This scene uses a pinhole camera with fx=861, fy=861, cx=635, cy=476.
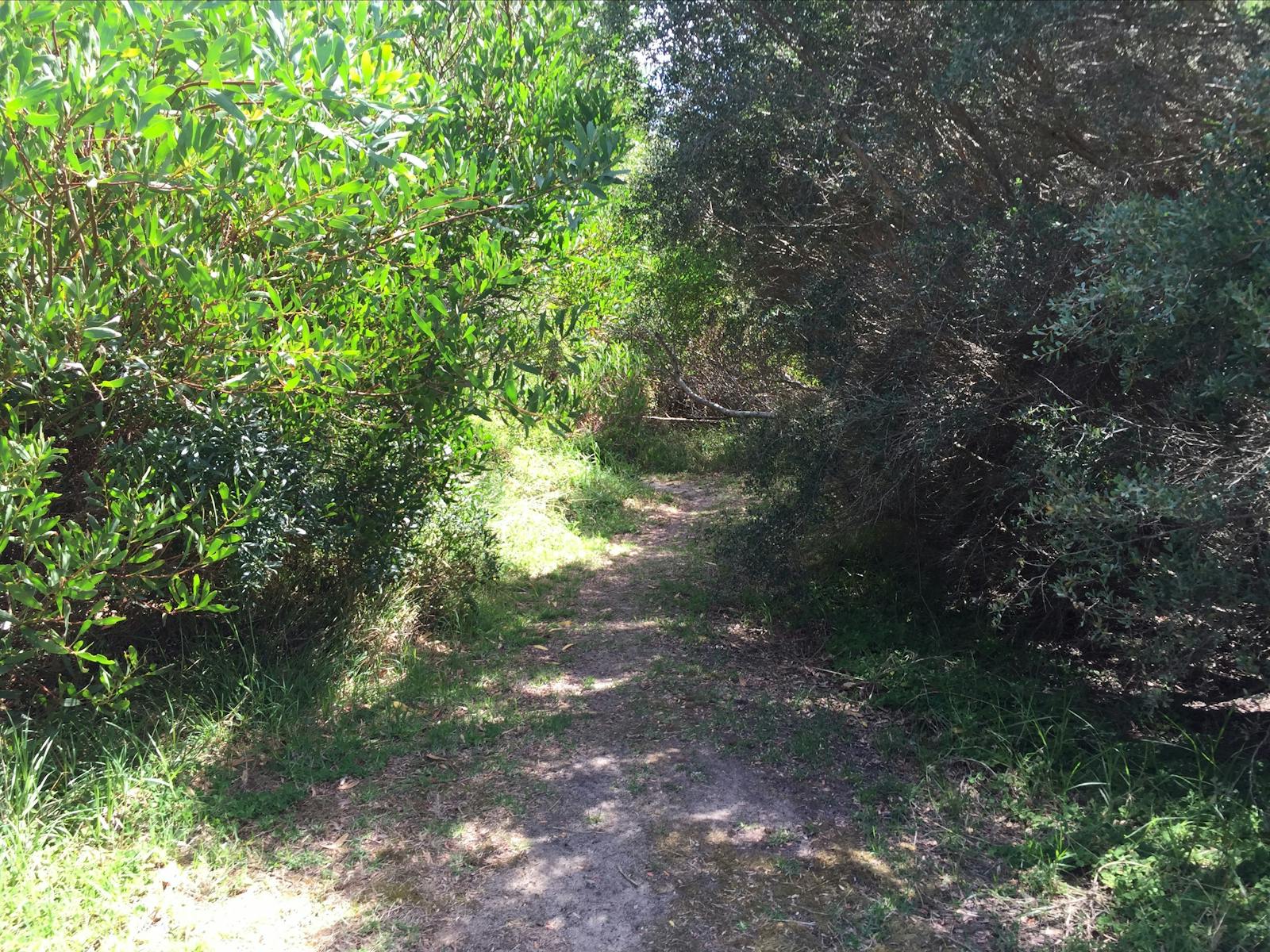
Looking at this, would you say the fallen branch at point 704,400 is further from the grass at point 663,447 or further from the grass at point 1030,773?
the grass at point 663,447

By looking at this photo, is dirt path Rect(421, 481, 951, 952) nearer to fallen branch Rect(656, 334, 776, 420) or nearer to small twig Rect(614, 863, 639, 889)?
small twig Rect(614, 863, 639, 889)

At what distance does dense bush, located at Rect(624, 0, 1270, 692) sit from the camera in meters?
3.33

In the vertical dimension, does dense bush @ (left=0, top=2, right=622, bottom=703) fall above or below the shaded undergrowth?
above

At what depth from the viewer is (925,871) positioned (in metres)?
3.67

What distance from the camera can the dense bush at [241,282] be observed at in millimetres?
2902

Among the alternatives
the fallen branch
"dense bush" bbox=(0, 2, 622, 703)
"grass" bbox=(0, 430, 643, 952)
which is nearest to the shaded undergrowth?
the fallen branch

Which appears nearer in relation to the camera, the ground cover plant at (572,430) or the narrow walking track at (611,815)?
the ground cover plant at (572,430)

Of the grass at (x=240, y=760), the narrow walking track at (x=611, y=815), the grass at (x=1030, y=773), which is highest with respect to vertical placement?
the grass at (x=1030, y=773)

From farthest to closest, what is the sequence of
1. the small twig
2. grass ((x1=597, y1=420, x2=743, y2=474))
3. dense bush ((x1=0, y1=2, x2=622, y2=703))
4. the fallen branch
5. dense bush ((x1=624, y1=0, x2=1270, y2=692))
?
grass ((x1=597, y1=420, x2=743, y2=474)), the fallen branch, the small twig, dense bush ((x1=624, y1=0, x2=1270, y2=692)), dense bush ((x1=0, y1=2, x2=622, y2=703))

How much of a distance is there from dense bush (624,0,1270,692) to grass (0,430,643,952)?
2532mm

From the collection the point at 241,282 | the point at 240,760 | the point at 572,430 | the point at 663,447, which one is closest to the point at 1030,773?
the point at 572,430

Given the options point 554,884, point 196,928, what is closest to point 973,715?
point 554,884

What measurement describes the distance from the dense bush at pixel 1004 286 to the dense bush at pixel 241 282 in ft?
5.04

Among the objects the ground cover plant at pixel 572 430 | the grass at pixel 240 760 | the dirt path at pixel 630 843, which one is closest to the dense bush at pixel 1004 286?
the ground cover plant at pixel 572 430
